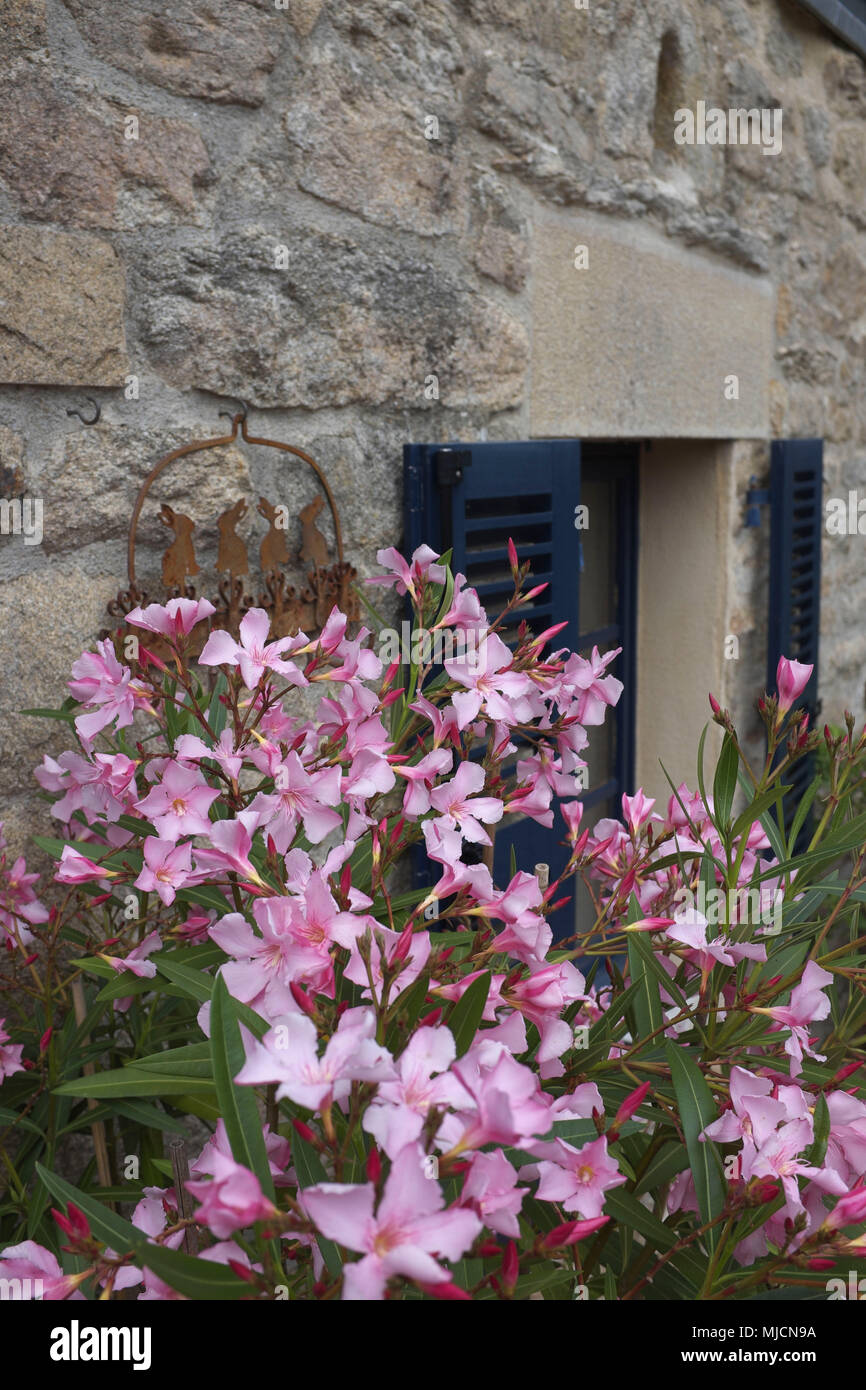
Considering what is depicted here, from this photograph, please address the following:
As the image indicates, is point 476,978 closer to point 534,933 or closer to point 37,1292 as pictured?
point 534,933

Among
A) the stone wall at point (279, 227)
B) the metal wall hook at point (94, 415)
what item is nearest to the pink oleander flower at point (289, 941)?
the stone wall at point (279, 227)

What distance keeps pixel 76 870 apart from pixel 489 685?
0.46 meters

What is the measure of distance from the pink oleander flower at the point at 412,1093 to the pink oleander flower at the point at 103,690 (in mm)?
581

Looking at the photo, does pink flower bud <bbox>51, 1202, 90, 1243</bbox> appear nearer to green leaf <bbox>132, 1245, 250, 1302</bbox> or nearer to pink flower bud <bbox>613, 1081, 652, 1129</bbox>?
green leaf <bbox>132, 1245, 250, 1302</bbox>

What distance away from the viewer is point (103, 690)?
124cm

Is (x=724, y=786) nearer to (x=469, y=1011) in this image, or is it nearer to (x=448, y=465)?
(x=469, y=1011)

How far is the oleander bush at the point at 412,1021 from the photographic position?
759 millimetres

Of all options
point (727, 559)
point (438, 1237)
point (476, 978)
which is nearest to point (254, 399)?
point (476, 978)

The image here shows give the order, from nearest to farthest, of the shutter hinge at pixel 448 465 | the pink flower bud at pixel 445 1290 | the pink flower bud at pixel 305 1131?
the pink flower bud at pixel 445 1290
the pink flower bud at pixel 305 1131
the shutter hinge at pixel 448 465

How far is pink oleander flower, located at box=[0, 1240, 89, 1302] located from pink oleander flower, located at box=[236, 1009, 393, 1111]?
0.26 metres

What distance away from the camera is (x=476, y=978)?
896 millimetres

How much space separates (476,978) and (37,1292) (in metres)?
0.40

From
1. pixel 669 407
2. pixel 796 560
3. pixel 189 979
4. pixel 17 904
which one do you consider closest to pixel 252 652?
pixel 189 979

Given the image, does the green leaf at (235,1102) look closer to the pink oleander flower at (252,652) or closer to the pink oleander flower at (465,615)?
the pink oleander flower at (252,652)
